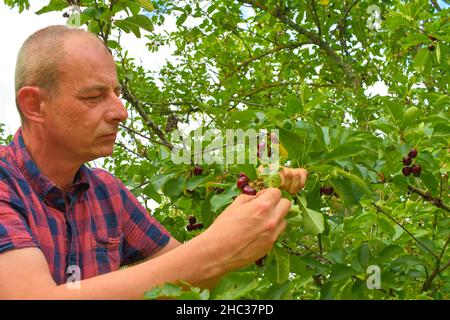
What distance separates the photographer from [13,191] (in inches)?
63.2

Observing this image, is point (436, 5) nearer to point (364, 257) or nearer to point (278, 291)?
point (364, 257)

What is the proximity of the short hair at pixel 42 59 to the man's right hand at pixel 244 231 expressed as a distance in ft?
2.27

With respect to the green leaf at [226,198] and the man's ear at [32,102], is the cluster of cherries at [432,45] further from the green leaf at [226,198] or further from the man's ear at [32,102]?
the man's ear at [32,102]

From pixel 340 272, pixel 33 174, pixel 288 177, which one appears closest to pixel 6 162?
Answer: pixel 33 174

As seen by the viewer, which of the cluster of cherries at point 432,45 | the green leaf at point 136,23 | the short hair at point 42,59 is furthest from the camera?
the cluster of cherries at point 432,45

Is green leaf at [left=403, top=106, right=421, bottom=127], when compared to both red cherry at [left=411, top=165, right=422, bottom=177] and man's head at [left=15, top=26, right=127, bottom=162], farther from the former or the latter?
man's head at [left=15, top=26, right=127, bottom=162]

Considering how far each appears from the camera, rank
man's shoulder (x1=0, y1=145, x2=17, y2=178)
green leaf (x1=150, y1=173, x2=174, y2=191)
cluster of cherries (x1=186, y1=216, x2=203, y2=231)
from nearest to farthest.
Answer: man's shoulder (x1=0, y1=145, x2=17, y2=178) < green leaf (x1=150, y1=173, x2=174, y2=191) < cluster of cherries (x1=186, y1=216, x2=203, y2=231)

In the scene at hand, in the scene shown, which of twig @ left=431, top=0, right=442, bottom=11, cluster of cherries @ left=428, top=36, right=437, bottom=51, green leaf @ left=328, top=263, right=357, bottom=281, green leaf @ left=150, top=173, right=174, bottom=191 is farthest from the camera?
twig @ left=431, top=0, right=442, bottom=11

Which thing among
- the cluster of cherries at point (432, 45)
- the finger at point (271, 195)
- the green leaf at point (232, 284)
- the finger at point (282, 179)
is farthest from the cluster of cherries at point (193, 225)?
the cluster of cherries at point (432, 45)

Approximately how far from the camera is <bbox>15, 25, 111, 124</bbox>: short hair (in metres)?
1.78

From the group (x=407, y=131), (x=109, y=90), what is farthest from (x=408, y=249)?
(x=109, y=90)

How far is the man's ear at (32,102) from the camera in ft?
5.88

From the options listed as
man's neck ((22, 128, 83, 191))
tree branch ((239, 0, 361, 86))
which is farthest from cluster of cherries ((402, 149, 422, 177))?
tree branch ((239, 0, 361, 86))
